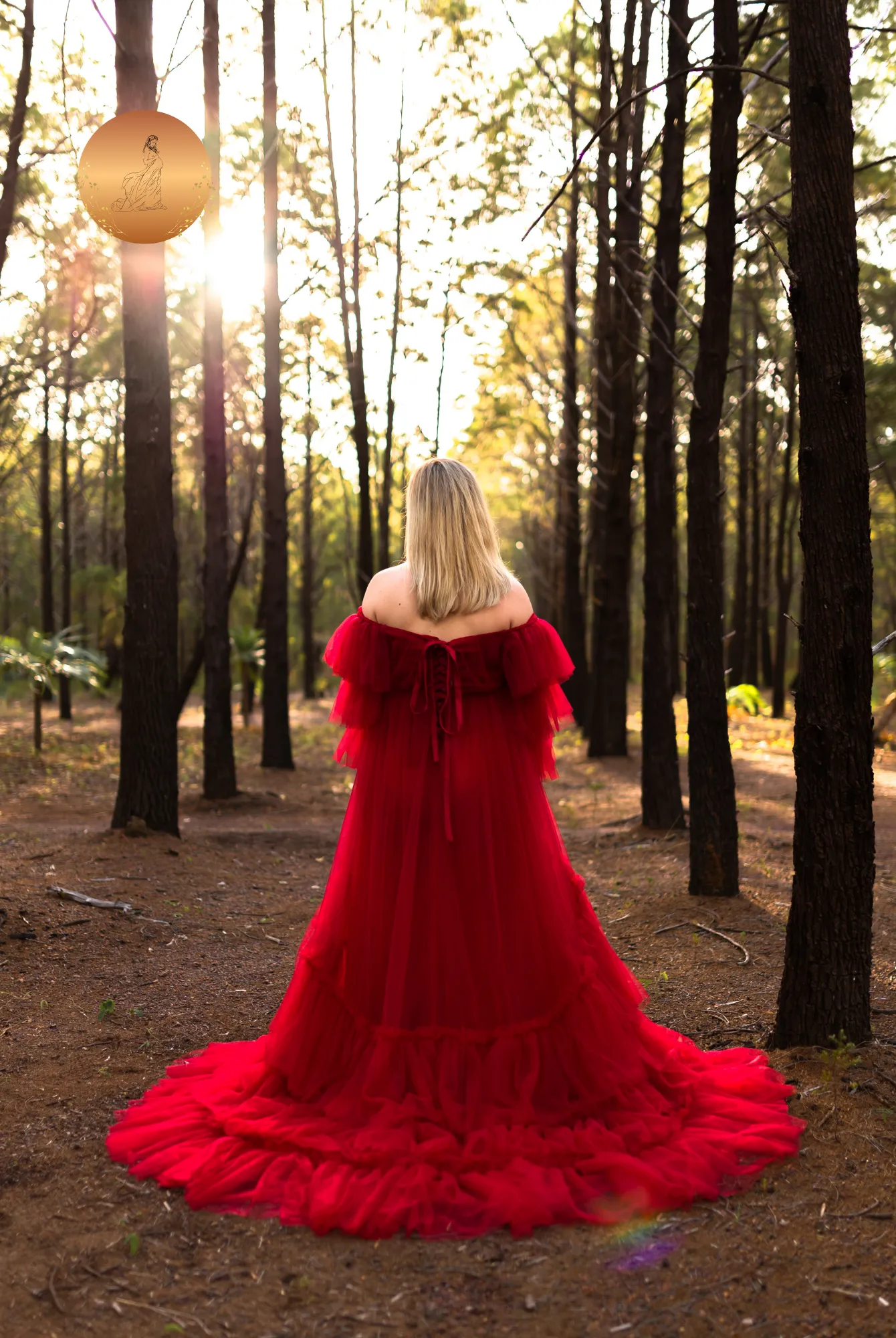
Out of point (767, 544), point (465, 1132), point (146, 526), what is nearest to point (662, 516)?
point (146, 526)

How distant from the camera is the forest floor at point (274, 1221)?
9.14ft

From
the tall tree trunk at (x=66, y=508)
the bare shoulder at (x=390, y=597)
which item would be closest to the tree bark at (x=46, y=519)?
the tall tree trunk at (x=66, y=508)

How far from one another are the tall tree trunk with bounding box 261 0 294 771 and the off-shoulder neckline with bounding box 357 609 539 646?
10335mm

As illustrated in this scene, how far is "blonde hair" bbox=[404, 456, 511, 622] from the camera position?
151 inches

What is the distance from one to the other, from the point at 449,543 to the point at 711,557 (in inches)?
139

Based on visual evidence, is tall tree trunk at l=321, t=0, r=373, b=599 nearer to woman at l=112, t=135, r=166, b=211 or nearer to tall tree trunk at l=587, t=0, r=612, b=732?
tall tree trunk at l=587, t=0, r=612, b=732

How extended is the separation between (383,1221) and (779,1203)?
117 cm

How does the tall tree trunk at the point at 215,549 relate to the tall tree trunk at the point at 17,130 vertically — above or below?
below

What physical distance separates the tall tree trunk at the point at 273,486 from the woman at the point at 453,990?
10.4 meters

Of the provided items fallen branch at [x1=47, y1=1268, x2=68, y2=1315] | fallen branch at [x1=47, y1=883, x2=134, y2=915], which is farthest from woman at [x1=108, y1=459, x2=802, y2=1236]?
fallen branch at [x1=47, y1=883, x2=134, y2=915]

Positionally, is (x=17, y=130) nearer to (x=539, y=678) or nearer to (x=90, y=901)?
(x=90, y=901)

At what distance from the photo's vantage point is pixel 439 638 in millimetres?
4016

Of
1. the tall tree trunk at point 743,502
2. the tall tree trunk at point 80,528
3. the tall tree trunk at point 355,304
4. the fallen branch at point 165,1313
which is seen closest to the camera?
the fallen branch at point 165,1313

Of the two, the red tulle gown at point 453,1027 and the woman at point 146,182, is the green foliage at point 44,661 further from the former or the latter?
the red tulle gown at point 453,1027
